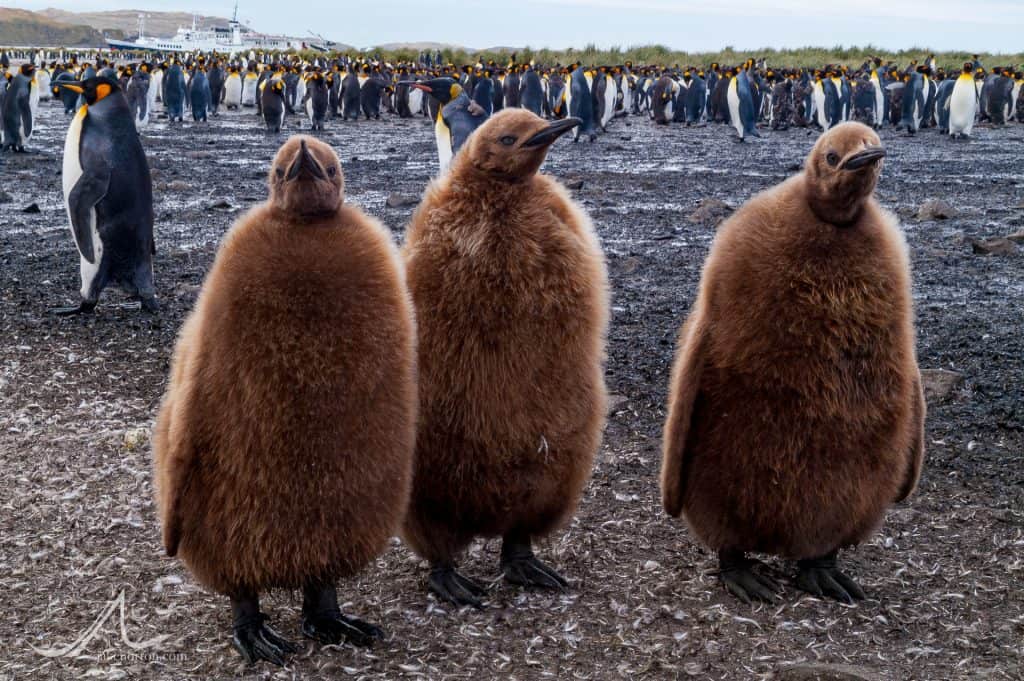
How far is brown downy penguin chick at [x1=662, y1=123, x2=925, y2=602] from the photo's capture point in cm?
315

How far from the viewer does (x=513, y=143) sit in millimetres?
3193

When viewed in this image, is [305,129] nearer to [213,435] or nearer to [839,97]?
[839,97]

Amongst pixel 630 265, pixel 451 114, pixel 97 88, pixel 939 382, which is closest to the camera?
pixel 939 382

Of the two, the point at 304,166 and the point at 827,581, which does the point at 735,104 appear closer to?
the point at 827,581

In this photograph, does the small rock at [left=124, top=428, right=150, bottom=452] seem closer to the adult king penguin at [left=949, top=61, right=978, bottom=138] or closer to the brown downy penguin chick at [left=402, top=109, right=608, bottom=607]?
the brown downy penguin chick at [left=402, top=109, right=608, bottom=607]

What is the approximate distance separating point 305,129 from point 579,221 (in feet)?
81.4

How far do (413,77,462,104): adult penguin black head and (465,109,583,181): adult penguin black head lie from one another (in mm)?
9485

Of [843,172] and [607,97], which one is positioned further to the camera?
[607,97]

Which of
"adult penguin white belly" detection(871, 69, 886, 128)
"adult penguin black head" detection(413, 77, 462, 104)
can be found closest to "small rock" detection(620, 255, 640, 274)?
"adult penguin black head" detection(413, 77, 462, 104)

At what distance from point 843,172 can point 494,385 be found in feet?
3.86

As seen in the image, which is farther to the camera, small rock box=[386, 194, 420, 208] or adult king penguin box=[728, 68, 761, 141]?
adult king penguin box=[728, 68, 761, 141]

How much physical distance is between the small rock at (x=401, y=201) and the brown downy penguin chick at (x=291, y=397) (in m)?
8.67

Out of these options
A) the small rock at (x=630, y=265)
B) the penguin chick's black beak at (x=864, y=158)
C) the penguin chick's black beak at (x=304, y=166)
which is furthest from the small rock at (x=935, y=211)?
the penguin chick's black beak at (x=304, y=166)

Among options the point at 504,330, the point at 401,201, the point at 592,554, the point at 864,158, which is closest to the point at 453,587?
the point at 592,554
